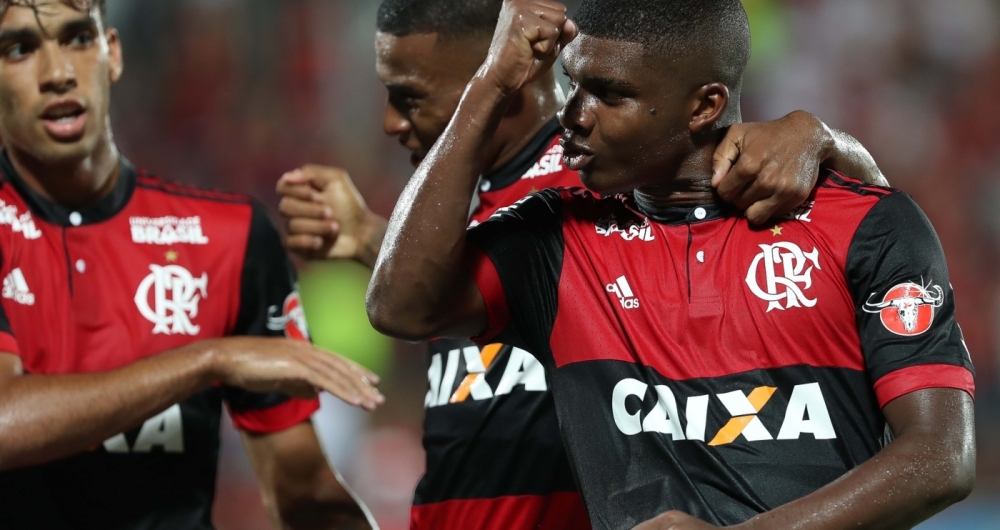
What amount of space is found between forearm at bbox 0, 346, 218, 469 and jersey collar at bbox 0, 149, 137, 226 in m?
0.61

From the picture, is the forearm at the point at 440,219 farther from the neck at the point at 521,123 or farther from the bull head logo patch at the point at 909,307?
the neck at the point at 521,123

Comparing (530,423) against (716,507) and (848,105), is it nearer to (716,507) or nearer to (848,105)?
(716,507)

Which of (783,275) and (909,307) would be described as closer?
(909,307)

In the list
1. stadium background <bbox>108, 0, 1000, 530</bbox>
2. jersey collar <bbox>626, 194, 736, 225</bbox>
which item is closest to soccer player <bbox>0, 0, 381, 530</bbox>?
jersey collar <bbox>626, 194, 736, 225</bbox>

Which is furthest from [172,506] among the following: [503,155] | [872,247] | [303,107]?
[303,107]

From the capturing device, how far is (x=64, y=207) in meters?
3.46

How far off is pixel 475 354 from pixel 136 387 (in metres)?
0.95

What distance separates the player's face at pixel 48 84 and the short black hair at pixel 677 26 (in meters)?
1.59

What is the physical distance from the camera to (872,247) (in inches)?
92.0

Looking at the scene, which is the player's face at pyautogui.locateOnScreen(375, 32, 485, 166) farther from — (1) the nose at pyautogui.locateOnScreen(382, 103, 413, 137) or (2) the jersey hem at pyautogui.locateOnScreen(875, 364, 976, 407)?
(2) the jersey hem at pyautogui.locateOnScreen(875, 364, 976, 407)

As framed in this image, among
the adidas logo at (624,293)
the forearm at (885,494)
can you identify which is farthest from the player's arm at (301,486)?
the forearm at (885,494)

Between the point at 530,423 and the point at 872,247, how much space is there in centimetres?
123

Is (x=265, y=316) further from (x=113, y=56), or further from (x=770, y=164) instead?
(x=770, y=164)

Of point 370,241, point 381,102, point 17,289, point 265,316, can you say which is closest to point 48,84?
point 17,289
